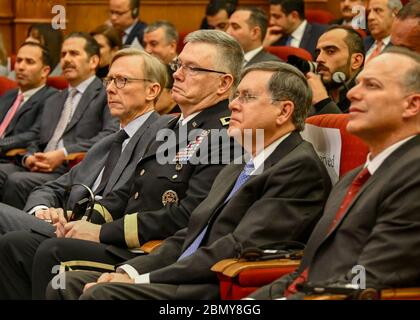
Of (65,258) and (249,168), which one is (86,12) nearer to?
(65,258)

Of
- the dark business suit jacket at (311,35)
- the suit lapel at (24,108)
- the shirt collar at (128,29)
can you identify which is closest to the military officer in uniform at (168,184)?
the suit lapel at (24,108)

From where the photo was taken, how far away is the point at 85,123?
216 inches

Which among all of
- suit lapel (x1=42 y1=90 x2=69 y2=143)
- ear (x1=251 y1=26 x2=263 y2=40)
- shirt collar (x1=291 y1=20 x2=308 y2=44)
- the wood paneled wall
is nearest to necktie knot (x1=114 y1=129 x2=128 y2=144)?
suit lapel (x1=42 y1=90 x2=69 y2=143)

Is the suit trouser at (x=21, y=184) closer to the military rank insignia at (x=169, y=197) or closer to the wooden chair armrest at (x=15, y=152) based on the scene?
the wooden chair armrest at (x=15, y=152)

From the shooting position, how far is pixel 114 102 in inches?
161

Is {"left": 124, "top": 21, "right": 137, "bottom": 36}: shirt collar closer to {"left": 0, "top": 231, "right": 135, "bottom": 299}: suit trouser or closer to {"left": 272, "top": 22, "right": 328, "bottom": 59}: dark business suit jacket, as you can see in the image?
{"left": 272, "top": 22, "right": 328, "bottom": 59}: dark business suit jacket

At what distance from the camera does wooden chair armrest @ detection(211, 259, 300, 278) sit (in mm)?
2771

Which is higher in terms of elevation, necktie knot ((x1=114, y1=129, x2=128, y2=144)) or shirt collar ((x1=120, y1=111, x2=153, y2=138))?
shirt collar ((x1=120, y1=111, x2=153, y2=138))

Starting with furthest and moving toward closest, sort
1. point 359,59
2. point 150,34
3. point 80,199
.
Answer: point 150,34 < point 359,59 < point 80,199

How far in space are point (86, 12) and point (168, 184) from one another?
4.78m

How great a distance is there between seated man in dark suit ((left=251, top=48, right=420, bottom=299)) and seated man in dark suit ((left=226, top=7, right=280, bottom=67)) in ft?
11.7
